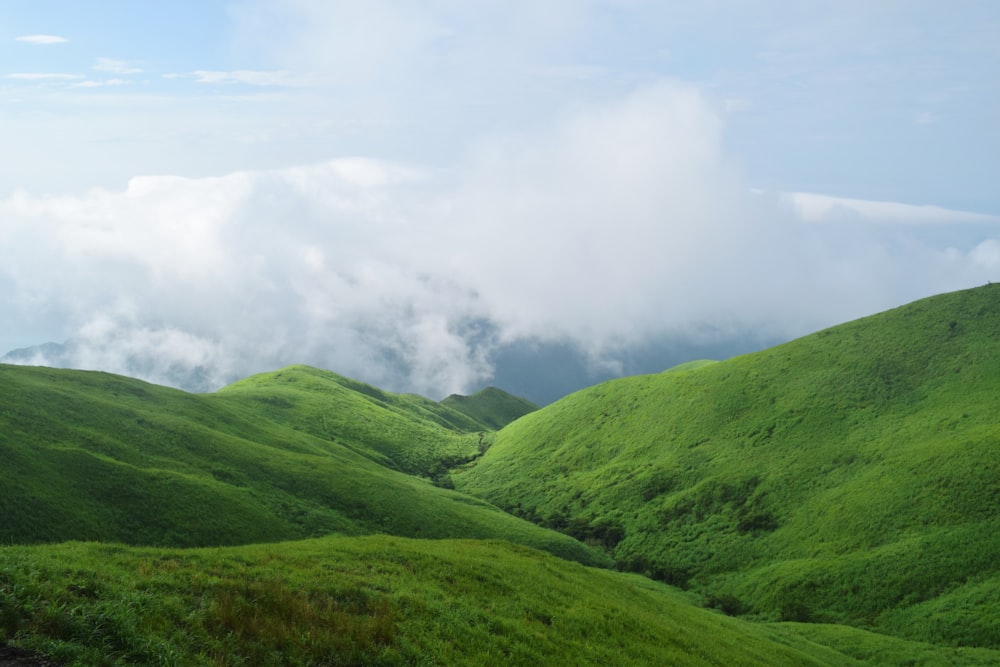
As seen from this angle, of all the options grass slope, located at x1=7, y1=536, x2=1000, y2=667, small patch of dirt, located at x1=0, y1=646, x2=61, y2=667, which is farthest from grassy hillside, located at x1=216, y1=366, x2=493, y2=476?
small patch of dirt, located at x1=0, y1=646, x2=61, y2=667

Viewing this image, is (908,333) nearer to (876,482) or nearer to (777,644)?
(876,482)

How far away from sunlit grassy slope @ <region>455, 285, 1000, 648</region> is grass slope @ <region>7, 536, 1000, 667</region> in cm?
3328

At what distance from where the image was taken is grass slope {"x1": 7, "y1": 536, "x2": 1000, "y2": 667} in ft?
51.5

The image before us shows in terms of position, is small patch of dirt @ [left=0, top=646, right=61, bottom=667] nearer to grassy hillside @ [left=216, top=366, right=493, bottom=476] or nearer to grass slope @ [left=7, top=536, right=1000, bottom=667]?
grass slope @ [left=7, top=536, right=1000, bottom=667]

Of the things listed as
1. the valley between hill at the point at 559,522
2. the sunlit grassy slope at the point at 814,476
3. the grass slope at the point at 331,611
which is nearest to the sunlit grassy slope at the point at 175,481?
the valley between hill at the point at 559,522

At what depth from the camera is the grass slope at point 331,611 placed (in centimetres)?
1570

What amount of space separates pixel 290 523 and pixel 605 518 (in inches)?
2306

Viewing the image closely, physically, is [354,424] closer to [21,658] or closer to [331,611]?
[331,611]

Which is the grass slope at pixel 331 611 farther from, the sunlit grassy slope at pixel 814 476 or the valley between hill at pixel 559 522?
the sunlit grassy slope at pixel 814 476

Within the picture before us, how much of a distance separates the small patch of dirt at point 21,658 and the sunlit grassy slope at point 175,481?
34.3 m

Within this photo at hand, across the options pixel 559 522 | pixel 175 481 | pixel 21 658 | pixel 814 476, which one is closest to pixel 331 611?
pixel 21 658

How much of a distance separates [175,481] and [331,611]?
45.0m

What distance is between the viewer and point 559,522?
4222 inches

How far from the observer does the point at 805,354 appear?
126 meters
